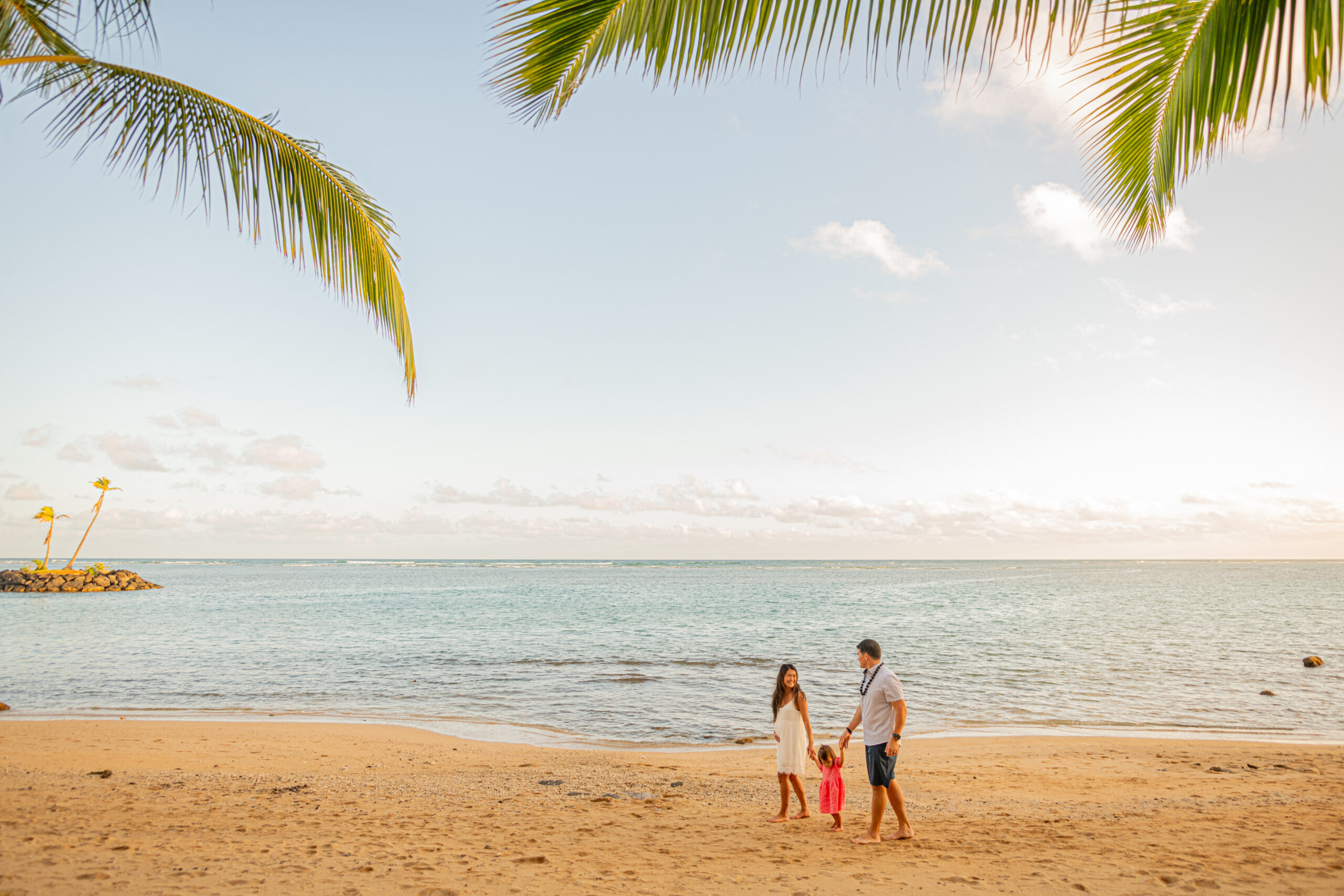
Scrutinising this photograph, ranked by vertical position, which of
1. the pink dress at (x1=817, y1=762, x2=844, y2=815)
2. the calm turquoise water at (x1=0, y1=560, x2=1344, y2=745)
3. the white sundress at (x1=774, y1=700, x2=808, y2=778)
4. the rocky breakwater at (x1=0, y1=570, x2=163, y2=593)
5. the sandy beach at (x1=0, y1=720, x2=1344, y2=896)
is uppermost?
the white sundress at (x1=774, y1=700, x2=808, y2=778)

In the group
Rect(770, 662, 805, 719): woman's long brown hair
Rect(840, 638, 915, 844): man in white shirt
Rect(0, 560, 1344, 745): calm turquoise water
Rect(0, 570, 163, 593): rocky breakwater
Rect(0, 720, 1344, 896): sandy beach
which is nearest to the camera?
Rect(0, 720, 1344, 896): sandy beach

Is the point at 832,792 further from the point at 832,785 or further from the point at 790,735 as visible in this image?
the point at 790,735

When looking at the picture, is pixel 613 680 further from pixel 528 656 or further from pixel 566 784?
pixel 566 784

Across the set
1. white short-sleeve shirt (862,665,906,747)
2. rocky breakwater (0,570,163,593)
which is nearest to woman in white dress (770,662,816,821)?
white short-sleeve shirt (862,665,906,747)

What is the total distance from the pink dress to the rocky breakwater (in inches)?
2921

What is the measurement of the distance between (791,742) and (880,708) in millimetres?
1368

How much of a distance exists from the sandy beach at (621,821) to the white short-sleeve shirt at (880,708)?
3.48ft

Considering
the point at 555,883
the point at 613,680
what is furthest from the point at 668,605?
the point at 555,883

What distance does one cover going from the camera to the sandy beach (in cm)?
582

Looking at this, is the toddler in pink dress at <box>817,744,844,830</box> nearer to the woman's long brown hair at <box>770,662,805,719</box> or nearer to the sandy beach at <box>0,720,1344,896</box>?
the sandy beach at <box>0,720,1344,896</box>

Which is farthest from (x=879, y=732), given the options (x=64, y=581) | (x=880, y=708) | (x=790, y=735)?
(x=64, y=581)

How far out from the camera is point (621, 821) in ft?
25.6

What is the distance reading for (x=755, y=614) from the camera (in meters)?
41.5

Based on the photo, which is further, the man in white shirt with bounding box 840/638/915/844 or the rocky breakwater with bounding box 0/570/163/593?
the rocky breakwater with bounding box 0/570/163/593
